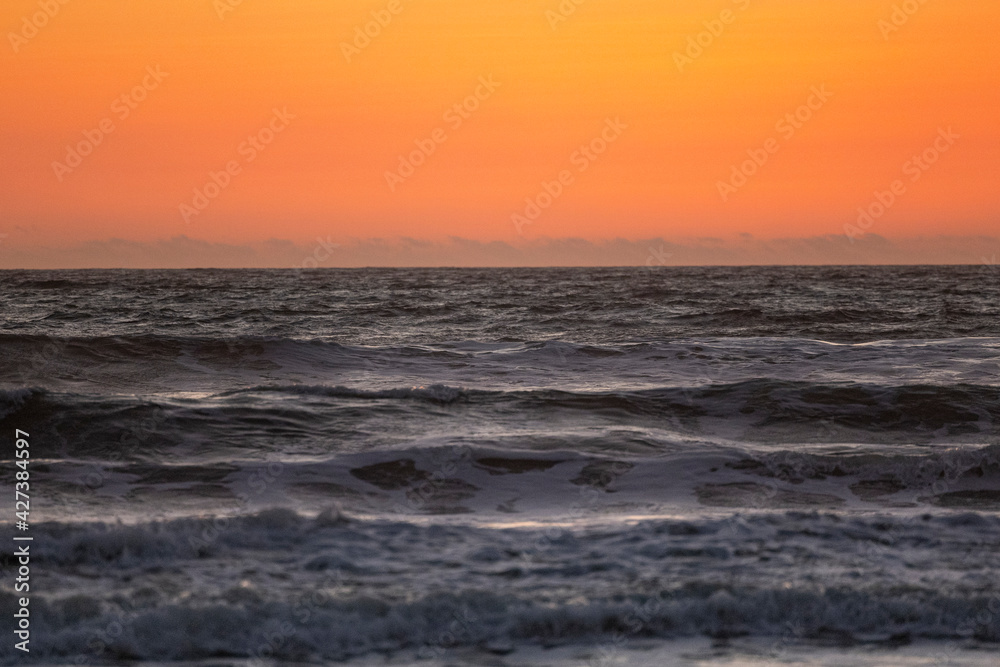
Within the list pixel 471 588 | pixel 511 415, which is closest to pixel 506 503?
pixel 471 588

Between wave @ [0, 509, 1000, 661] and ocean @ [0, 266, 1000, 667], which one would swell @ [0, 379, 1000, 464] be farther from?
wave @ [0, 509, 1000, 661]

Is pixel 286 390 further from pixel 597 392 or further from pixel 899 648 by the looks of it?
pixel 899 648

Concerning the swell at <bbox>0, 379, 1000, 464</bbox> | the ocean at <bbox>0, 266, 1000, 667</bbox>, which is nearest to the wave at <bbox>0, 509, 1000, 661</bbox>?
the ocean at <bbox>0, 266, 1000, 667</bbox>

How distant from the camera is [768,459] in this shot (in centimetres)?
873

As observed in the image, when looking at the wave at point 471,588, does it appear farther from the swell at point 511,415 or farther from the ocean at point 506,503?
the swell at point 511,415

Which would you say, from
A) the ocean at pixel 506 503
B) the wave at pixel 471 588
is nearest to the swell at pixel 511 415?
the ocean at pixel 506 503

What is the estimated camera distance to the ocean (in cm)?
471

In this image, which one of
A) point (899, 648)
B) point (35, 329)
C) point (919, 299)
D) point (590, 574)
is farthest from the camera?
point (919, 299)

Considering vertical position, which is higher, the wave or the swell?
the swell

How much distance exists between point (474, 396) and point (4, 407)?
605 cm

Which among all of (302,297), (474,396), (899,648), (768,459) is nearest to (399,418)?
(474,396)

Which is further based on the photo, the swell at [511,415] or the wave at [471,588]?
the swell at [511,415]

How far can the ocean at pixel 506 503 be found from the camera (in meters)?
4.71

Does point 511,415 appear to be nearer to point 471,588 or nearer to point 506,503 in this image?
point 506,503
